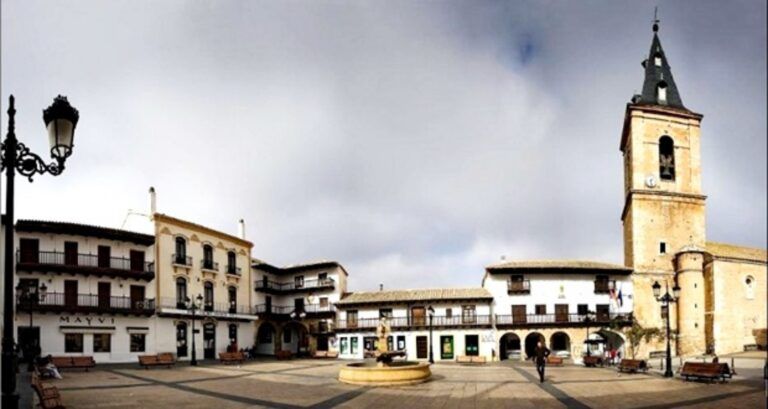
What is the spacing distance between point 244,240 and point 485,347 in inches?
885

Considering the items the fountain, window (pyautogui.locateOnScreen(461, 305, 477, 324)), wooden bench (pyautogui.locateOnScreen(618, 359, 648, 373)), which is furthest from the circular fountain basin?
window (pyautogui.locateOnScreen(461, 305, 477, 324))

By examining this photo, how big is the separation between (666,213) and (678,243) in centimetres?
248

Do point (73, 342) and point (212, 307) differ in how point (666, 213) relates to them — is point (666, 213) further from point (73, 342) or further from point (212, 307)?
point (73, 342)

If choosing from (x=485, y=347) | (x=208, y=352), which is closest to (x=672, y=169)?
(x=485, y=347)

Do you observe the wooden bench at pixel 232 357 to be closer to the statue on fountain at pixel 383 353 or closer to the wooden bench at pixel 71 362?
the wooden bench at pixel 71 362

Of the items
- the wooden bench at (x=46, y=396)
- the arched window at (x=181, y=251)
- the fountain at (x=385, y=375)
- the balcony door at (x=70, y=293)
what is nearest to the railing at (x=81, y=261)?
the balcony door at (x=70, y=293)

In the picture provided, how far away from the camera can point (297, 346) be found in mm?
50906

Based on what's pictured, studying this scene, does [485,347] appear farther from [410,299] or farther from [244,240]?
[244,240]

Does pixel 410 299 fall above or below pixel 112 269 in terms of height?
below

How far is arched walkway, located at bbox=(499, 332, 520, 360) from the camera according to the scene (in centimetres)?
4191

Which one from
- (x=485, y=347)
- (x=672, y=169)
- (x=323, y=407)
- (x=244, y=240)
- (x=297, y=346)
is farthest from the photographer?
(x=297, y=346)

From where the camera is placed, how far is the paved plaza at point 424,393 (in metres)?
14.2

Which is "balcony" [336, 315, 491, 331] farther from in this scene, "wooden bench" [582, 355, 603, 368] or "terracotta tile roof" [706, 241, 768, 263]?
"terracotta tile roof" [706, 241, 768, 263]

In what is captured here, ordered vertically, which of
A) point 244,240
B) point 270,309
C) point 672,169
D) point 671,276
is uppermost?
point 672,169
